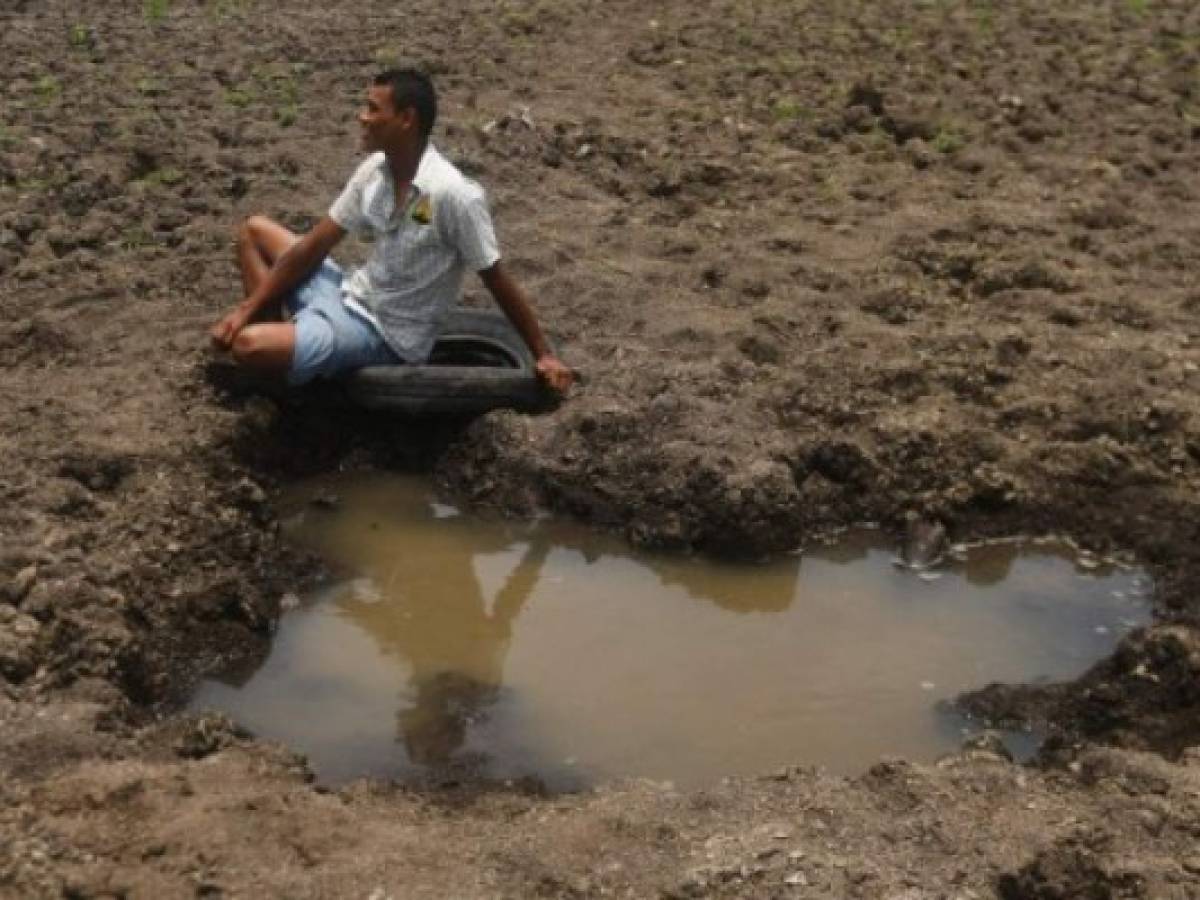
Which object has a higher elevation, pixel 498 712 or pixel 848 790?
pixel 848 790

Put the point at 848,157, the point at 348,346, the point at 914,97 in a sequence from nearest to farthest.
Answer: the point at 348,346 → the point at 848,157 → the point at 914,97

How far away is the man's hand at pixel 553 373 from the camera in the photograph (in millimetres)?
5770

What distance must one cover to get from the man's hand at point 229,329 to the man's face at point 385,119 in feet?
2.48

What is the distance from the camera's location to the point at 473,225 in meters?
5.63

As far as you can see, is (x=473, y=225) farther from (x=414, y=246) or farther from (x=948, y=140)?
(x=948, y=140)

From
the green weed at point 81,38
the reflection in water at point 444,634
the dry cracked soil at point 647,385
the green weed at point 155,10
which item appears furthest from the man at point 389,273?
the green weed at point 155,10

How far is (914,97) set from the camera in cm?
891

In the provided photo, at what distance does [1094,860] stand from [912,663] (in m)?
1.22

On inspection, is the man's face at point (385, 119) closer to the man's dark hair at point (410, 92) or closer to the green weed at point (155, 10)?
the man's dark hair at point (410, 92)

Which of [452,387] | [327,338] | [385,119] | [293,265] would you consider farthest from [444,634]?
[385,119]

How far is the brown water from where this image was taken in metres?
4.68

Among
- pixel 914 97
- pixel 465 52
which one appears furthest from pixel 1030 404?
pixel 465 52

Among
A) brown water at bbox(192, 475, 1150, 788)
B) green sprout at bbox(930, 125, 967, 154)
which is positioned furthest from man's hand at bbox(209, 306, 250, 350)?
green sprout at bbox(930, 125, 967, 154)

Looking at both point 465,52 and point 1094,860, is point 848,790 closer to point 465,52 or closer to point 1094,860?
point 1094,860
